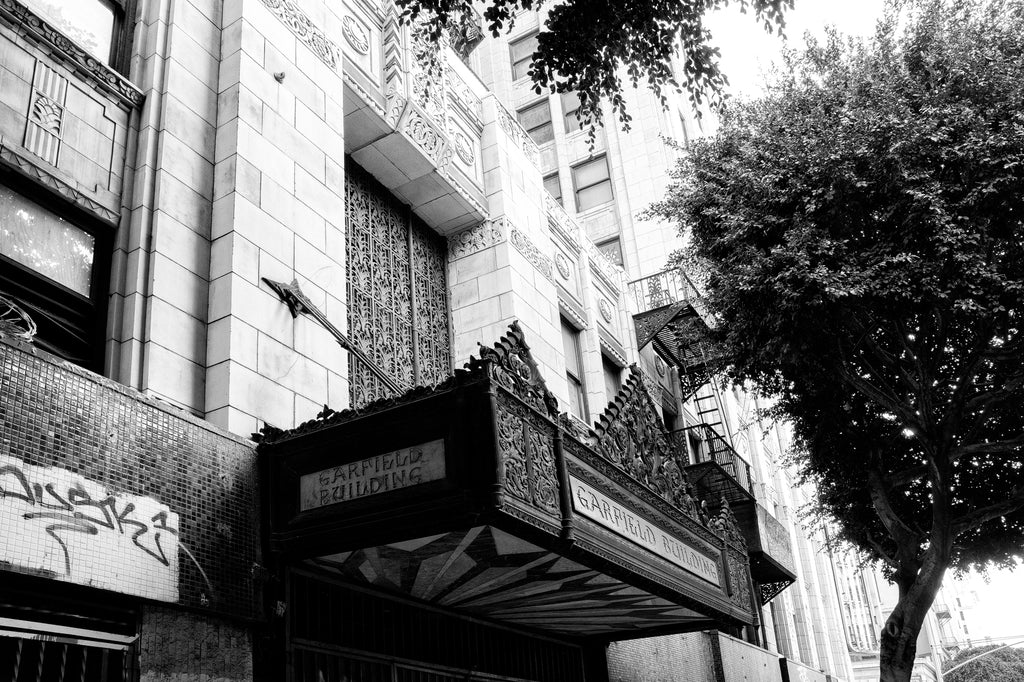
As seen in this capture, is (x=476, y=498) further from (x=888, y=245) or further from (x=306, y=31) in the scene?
(x=888, y=245)

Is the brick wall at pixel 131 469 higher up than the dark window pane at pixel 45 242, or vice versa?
the dark window pane at pixel 45 242

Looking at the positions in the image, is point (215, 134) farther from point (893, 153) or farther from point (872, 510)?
point (872, 510)

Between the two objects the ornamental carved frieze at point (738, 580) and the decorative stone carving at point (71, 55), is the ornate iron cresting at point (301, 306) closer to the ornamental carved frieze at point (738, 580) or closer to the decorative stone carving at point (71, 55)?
the decorative stone carving at point (71, 55)

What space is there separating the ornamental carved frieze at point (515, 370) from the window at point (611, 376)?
11138mm

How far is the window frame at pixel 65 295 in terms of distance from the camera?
23.5 feet

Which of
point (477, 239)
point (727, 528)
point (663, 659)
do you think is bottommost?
point (663, 659)

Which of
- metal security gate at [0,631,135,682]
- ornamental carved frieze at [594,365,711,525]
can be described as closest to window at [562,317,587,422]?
ornamental carved frieze at [594,365,711,525]

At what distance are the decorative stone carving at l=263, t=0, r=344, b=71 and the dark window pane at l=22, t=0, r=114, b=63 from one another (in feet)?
6.31

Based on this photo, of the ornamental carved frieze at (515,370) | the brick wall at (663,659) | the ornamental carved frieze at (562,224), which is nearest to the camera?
the ornamental carved frieze at (515,370)

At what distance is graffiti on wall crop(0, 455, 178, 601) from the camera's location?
541cm

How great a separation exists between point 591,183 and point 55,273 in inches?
1103

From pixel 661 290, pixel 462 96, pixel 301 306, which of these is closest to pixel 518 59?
pixel 661 290

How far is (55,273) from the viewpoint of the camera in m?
7.49

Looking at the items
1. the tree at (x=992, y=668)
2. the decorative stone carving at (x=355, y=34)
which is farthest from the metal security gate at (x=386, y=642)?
the tree at (x=992, y=668)
